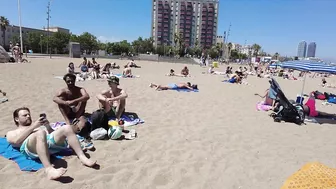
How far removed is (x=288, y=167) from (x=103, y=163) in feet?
9.30

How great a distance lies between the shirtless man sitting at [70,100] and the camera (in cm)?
459

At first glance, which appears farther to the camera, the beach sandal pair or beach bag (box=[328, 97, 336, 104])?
beach bag (box=[328, 97, 336, 104])

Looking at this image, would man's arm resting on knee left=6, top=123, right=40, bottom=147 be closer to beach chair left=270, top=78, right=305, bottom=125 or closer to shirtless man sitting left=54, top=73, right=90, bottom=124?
shirtless man sitting left=54, top=73, right=90, bottom=124

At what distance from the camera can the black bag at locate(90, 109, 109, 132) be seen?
4.31 m

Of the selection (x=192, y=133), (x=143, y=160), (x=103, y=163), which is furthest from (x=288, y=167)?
(x=103, y=163)

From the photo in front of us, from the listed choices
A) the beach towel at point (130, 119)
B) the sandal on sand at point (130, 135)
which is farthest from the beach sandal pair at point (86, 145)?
the beach towel at point (130, 119)

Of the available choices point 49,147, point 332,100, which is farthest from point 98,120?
point 332,100

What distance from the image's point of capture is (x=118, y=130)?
4.34 m

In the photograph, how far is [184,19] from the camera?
107062mm

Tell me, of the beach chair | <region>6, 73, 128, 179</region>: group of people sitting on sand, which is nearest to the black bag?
<region>6, 73, 128, 179</region>: group of people sitting on sand

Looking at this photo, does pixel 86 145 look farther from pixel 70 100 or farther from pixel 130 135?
pixel 70 100

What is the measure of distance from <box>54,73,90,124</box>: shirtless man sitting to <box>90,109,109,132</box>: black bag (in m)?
0.60

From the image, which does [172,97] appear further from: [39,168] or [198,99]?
[39,168]

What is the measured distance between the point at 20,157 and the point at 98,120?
4.40 feet
